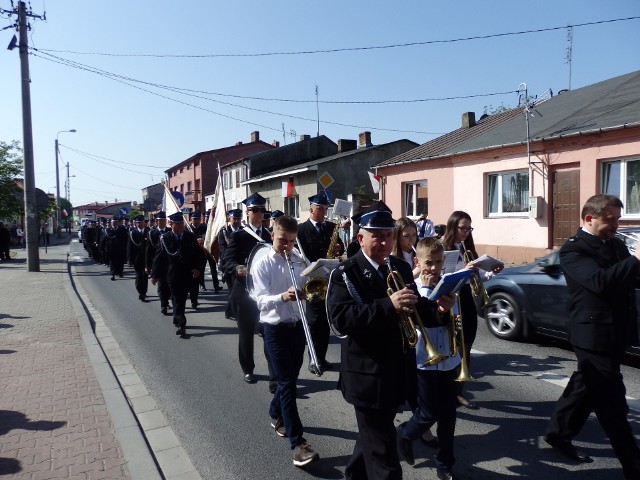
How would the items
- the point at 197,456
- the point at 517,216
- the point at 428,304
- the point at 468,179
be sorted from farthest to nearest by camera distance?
1. the point at 468,179
2. the point at 517,216
3. the point at 197,456
4. the point at 428,304

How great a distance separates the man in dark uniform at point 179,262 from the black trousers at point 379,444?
6019 millimetres

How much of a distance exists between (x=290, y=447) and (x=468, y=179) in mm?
15600

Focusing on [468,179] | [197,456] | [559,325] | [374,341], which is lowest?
[197,456]

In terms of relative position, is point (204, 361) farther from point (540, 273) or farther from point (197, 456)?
point (540, 273)

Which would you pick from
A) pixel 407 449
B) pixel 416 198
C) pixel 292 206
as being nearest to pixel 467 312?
pixel 407 449

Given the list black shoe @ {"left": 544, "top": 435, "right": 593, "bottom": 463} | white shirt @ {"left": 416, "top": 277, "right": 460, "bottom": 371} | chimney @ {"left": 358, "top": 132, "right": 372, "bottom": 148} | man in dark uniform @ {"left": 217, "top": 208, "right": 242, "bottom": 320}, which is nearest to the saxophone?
white shirt @ {"left": 416, "top": 277, "right": 460, "bottom": 371}

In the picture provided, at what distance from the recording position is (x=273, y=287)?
4.50 meters

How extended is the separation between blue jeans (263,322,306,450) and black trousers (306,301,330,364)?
1.49 m

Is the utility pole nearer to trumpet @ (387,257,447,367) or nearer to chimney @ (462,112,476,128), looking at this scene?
chimney @ (462,112,476,128)

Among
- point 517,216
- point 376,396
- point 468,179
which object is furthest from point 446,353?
point 468,179

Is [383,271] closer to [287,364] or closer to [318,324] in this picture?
[287,364]

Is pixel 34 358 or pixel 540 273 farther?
pixel 540 273

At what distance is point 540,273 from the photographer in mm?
7555

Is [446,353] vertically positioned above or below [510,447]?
above
